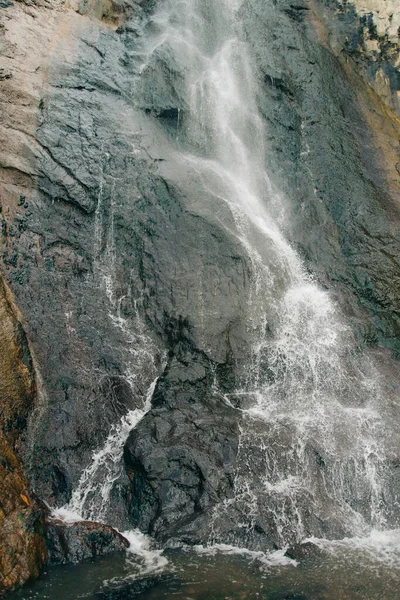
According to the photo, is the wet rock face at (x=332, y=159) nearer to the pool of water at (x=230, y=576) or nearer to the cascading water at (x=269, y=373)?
the cascading water at (x=269, y=373)

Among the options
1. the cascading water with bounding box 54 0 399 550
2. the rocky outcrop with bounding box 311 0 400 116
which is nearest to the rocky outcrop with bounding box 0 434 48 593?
the cascading water with bounding box 54 0 399 550

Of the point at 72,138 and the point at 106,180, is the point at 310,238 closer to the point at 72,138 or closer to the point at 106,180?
the point at 106,180

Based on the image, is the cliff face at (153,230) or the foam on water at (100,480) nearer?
the foam on water at (100,480)

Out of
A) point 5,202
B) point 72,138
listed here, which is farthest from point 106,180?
point 5,202

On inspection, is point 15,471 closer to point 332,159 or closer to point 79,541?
point 79,541

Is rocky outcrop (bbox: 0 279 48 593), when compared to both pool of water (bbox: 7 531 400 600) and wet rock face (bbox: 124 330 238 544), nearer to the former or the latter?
pool of water (bbox: 7 531 400 600)

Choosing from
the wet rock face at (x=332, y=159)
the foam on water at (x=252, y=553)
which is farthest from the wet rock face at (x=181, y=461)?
the wet rock face at (x=332, y=159)
